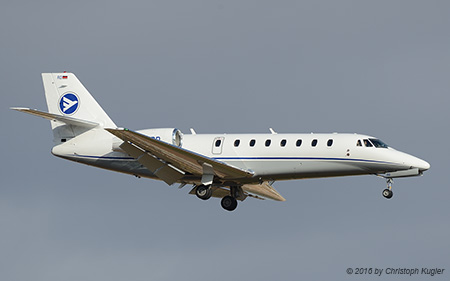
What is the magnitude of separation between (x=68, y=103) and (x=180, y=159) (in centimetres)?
671

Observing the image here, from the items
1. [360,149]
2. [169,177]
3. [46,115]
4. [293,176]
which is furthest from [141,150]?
[360,149]

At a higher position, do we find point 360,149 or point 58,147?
point 58,147

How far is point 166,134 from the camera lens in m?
32.6

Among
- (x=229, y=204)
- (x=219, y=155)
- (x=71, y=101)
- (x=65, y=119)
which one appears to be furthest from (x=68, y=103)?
(x=229, y=204)

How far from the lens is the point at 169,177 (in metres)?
32.9

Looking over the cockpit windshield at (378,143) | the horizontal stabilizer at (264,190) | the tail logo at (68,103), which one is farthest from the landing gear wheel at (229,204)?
the tail logo at (68,103)

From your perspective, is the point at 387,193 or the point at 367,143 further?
the point at 367,143

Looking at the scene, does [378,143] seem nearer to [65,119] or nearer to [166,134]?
[166,134]

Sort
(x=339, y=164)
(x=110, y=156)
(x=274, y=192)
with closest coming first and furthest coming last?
(x=339, y=164)
(x=110, y=156)
(x=274, y=192)

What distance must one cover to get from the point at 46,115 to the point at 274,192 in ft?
37.2

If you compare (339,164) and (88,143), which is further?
(88,143)

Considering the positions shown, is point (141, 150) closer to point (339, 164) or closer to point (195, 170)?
point (195, 170)

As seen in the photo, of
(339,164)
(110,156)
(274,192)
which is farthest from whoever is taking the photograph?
(274,192)

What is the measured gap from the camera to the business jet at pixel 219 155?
31.2 meters
